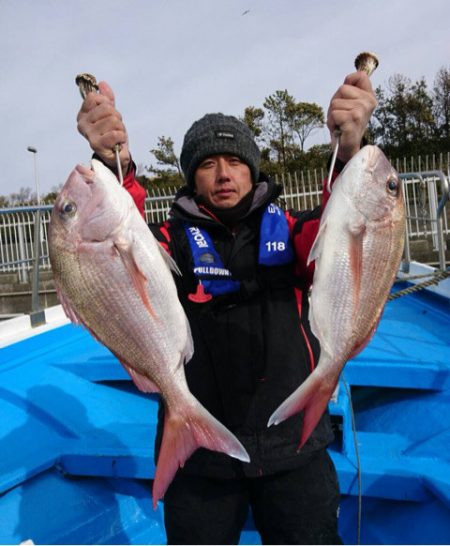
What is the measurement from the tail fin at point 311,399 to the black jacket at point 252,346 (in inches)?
14.9

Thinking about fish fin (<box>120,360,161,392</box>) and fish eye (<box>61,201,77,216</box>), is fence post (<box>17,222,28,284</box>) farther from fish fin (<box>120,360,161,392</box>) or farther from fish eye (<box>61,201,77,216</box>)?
fish fin (<box>120,360,161,392</box>)

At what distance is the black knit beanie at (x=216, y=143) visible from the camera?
222 cm

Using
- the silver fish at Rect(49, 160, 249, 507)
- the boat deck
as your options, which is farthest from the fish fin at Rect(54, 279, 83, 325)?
the boat deck

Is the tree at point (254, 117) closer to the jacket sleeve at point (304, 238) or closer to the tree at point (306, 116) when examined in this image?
the tree at point (306, 116)

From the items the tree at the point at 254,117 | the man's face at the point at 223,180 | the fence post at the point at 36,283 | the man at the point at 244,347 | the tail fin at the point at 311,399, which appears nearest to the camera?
the tail fin at the point at 311,399

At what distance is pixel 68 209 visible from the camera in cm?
168

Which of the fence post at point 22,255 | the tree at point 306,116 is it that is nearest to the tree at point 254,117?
the tree at point 306,116

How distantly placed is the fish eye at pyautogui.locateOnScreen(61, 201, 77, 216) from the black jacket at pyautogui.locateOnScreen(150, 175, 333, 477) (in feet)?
2.05

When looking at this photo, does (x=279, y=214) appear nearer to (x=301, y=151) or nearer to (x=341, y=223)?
(x=341, y=223)

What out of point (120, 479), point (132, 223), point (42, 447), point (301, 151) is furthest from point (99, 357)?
point (301, 151)

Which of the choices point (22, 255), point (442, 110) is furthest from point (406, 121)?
point (22, 255)

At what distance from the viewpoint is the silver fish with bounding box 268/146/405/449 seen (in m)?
1.65

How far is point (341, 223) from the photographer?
165 cm

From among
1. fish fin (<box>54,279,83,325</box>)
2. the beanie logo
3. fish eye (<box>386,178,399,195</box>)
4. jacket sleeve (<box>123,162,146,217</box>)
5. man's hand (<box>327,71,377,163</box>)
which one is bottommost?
fish fin (<box>54,279,83,325</box>)
